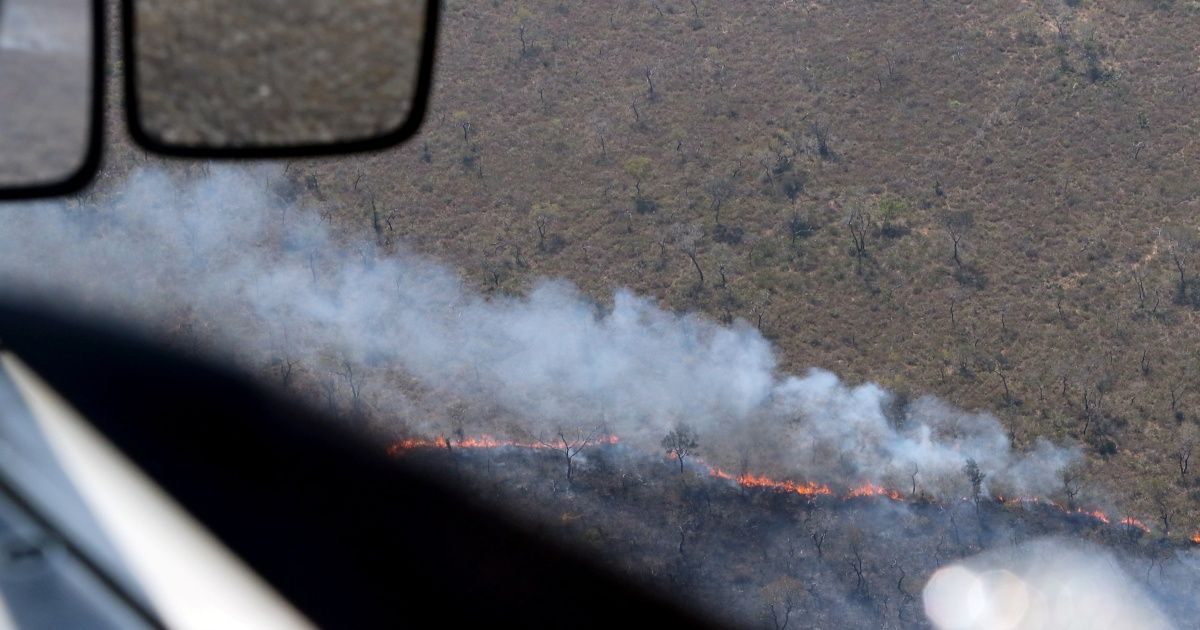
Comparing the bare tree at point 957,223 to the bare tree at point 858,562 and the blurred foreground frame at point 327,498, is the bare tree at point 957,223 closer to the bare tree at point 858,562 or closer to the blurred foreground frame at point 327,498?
the bare tree at point 858,562

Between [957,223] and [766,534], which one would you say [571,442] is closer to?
[766,534]

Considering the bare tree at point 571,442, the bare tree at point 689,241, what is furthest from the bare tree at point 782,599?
the bare tree at point 689,241

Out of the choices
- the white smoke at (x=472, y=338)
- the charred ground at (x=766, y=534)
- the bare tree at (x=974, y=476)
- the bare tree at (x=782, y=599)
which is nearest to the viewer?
the bare tree at (x=782, y=599)

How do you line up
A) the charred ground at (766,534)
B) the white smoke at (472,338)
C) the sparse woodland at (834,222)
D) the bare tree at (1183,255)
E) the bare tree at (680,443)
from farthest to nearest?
the bare tree at (1183,255) < the white smoke at (472,338) < the bare tree at (680,443) < the sparse woodland at (834,222) < the charred ground at (766,534)

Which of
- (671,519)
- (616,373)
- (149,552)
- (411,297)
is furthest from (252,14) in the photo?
(411,297)

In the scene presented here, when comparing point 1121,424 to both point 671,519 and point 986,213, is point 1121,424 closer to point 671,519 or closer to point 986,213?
point 986,213

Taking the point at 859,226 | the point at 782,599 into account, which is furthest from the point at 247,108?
the point at 859,226

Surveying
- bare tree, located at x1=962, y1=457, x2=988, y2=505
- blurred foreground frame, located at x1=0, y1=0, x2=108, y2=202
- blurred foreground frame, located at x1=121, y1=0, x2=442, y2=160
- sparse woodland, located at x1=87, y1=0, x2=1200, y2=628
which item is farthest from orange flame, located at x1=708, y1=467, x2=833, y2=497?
blurred foreground frame, located at x1=0, y1=0, x2=108, y2=202
